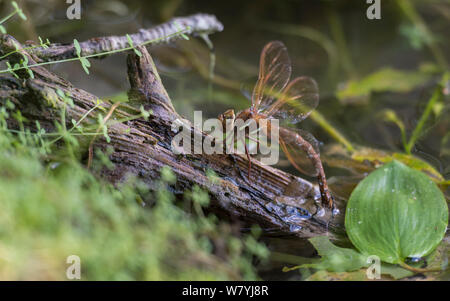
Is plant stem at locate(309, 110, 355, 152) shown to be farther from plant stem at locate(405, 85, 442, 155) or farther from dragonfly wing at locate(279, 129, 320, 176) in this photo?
dragonfly wing at locate(279, 129, 320, 176)

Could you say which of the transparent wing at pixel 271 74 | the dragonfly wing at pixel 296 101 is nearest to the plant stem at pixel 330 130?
the dragonfly wing at pixel 296 101

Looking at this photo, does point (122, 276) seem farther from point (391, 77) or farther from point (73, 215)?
point (391, 77)

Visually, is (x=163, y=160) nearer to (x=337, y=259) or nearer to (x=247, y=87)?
(x=337, y=259)

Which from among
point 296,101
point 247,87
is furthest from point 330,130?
point 296,101

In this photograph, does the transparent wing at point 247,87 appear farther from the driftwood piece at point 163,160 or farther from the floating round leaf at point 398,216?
the floating round leaf at point 398,216

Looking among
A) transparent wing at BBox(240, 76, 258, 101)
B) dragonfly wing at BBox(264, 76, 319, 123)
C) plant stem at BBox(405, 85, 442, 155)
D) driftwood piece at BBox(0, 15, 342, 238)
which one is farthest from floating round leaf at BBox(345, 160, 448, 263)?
transparent wing at BBox(240, 76, 258, 101)

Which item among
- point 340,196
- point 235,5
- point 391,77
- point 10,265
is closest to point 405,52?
point 391,77
